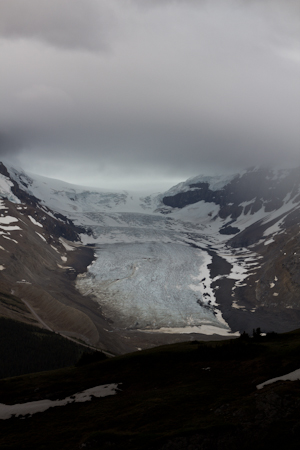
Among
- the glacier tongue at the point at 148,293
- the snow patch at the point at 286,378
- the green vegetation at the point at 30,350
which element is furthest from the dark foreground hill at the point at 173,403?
the glacier tongue at the point at 148,293

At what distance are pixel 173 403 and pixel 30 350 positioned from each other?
53280 mm

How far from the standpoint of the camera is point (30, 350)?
6612 centimetres

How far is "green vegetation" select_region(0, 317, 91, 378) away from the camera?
61312 millimetres

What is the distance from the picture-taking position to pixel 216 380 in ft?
78.1

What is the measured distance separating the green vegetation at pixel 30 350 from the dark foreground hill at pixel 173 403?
32.2 meters

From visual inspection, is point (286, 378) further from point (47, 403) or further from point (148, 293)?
point (148, 293)

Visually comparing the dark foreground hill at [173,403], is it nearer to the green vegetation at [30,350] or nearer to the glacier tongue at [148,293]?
the green vegetation at [30,350]

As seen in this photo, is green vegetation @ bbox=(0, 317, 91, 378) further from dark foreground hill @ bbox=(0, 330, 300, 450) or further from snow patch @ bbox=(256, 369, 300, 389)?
snow patch @ bbox=(256, 369, 300, 389)

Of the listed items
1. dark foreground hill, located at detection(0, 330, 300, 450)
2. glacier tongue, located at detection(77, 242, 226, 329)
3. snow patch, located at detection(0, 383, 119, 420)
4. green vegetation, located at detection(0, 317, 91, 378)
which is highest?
dark foreground hill, located at detection(0, 330, 300, 450)

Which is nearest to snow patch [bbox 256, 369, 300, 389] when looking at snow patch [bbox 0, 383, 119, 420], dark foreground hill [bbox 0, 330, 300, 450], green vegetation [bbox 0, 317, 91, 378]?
dark foreground hill [bbox 0, 330, 300, 450]

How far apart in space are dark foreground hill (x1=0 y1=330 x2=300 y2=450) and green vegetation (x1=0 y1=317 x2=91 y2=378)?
106 ft

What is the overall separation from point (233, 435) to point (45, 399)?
15.9 meters

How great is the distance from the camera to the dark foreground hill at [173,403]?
606 inches

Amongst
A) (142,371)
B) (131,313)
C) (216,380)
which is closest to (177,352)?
(142,371)
